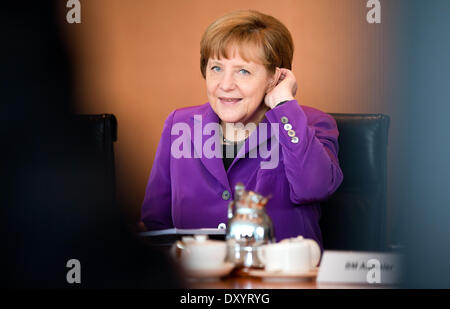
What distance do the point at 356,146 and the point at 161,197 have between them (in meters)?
0.66

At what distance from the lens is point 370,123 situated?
1.92m

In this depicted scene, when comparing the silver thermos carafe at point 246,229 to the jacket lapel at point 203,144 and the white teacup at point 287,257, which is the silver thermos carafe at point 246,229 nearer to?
the white teacup at point 287,257

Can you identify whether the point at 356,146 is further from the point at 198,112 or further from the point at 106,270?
the point at 106,270

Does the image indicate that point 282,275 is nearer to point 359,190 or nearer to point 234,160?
point 234,160

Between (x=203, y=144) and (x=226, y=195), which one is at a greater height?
(x=203, y=144)

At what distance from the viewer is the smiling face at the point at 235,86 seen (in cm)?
175

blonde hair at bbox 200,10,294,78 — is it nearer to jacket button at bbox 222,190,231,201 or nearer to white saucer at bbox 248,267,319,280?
jacket button at bbox 222,190,231,201

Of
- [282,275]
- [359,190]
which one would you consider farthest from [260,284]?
[359,190]

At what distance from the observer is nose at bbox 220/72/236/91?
1748 mm

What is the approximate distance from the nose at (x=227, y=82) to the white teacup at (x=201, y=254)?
0.81 metres

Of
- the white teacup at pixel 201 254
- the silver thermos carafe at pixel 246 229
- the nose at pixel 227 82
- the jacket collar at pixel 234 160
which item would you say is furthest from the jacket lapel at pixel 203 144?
the white teacup at pixel 201 254

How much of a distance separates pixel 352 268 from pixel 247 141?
822mm

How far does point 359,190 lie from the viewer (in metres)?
1.94
